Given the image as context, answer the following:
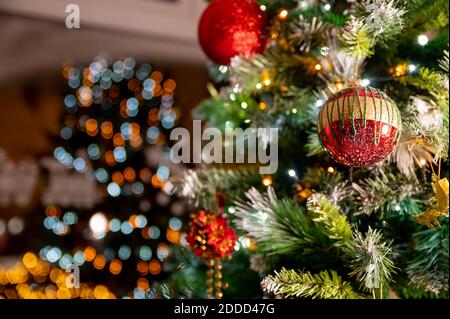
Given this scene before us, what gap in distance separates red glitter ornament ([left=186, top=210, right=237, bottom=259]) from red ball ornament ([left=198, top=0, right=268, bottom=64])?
0.89 ft

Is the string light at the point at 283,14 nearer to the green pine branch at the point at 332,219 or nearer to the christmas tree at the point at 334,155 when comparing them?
the christmas tree at the point at 334,155

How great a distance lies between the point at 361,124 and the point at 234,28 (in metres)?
0.31

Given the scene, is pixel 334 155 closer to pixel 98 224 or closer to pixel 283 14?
pixel 283 14

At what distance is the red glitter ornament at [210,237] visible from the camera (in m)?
0.84

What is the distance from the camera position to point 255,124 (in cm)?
91

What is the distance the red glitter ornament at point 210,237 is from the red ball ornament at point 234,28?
0.89 feet

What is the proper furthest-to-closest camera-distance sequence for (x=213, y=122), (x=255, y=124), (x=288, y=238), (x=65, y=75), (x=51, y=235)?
(x=65, y=75)
(x=51, y=235)
(x=213, y=122)
(x=255, y=124)
(x=288, y=238)

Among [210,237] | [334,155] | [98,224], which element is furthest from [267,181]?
[98,224]

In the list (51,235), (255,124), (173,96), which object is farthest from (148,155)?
(255,124)

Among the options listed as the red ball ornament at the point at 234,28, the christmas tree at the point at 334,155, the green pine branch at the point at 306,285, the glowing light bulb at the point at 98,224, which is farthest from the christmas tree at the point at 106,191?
the green pine branch at the point at 306,285

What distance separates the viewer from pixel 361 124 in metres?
0.63

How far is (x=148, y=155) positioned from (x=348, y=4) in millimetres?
1096

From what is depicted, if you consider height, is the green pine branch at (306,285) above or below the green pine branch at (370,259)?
below

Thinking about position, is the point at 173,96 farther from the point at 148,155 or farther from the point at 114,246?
the point at 114,246
